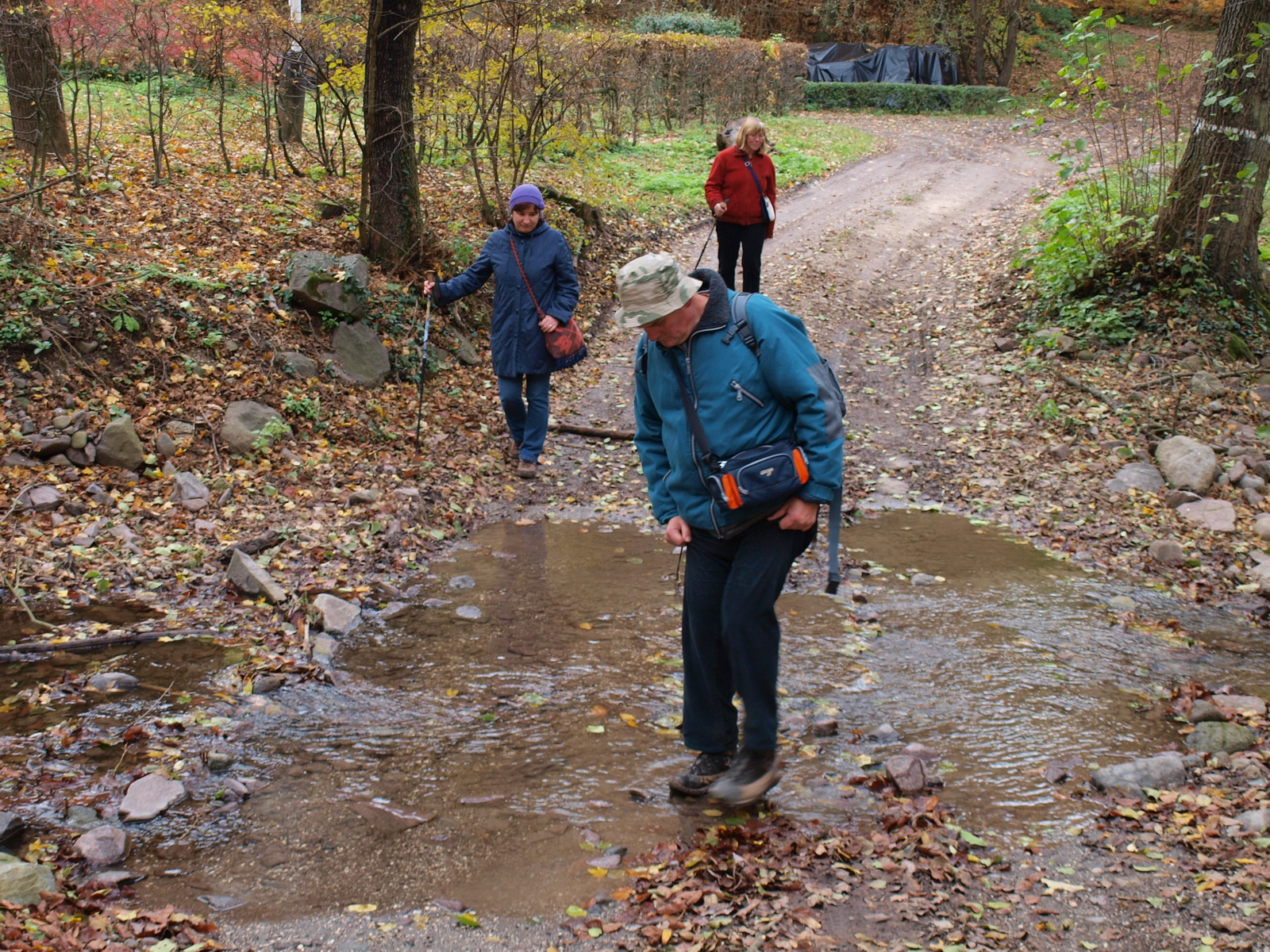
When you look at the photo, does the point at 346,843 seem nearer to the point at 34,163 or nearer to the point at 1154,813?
the point at 1154,813

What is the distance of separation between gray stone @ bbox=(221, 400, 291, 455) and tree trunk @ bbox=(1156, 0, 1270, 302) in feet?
27.4

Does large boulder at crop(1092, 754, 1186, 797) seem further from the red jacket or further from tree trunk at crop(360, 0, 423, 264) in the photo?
tree trunk at crop(360, 0, 423, 264)

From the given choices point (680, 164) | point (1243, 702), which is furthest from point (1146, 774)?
point (680, 164)

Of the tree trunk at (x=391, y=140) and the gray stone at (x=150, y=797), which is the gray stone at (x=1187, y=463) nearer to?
the tree trunk at (x=391, y=140)

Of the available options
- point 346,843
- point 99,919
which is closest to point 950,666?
point 346,843

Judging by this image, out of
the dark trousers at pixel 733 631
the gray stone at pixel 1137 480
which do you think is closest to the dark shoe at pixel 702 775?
the dark trousers at pixel 733 631

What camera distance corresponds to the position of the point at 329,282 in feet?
26.6

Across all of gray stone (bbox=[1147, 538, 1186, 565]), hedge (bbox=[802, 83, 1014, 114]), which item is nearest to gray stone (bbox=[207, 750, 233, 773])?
gray stone (bbox=[1147, 538, 1186, 565])

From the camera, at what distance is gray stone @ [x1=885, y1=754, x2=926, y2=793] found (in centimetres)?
373

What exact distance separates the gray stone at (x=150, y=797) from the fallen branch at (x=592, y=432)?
17.0 ft

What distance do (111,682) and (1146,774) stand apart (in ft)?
14.2

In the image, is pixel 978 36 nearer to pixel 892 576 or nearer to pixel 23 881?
pixel 892 576

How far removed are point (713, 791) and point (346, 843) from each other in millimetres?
1344

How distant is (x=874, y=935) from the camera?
9.66ft
